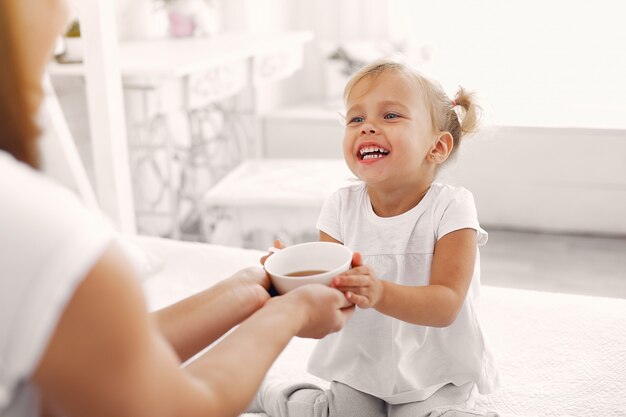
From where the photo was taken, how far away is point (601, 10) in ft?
12.6

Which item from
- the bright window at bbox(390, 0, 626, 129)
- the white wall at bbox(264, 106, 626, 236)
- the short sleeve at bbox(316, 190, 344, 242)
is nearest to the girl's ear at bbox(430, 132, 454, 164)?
the short sleeve at bbox(316, 190, 344, 242)

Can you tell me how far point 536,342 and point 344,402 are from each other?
1.81ft

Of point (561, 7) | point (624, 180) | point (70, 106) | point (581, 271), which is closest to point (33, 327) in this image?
point (70, 106)

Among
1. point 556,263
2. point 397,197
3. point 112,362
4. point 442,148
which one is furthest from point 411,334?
point 556,263

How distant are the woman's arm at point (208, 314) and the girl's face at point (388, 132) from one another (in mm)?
335

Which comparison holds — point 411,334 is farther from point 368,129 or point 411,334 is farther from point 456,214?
point 368,129

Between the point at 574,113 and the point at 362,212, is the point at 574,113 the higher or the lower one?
the lower one

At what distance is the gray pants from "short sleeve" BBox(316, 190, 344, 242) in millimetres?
294

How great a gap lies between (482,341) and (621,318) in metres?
0.55

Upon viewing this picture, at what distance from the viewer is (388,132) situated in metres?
1.35

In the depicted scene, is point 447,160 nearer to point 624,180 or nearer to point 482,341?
point 482,341

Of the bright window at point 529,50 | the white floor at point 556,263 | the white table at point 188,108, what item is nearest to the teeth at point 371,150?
the white table at point 188,108

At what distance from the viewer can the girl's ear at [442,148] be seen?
142 cm

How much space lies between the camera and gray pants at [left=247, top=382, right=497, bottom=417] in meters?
1.36
